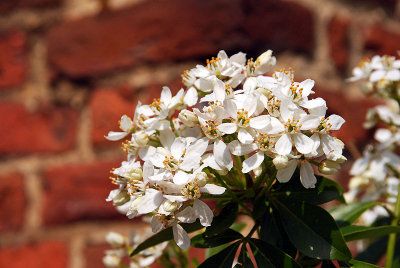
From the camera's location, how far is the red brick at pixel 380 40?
1.12 m

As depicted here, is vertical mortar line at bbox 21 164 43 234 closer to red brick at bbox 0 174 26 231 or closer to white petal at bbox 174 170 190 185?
red brick at bbox 0 174 26 231

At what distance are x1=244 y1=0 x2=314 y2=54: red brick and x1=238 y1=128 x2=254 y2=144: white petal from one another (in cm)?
59

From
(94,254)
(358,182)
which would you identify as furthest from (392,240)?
(94,254)

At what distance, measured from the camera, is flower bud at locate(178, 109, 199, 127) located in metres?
0.43

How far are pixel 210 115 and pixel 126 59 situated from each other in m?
0.64

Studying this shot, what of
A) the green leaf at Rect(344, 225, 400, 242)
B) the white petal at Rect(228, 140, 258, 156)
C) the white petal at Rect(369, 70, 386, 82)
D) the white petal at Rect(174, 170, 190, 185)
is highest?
the white petal at Rect(228, 140, 258, 156)

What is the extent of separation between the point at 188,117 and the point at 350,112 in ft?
2.40

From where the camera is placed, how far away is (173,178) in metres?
0.41

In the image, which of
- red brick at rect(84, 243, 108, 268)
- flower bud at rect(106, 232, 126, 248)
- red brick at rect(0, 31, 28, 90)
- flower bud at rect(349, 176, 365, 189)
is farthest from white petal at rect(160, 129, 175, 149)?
red brick at rect(0, 31, 28, 90)

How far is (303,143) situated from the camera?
0.41 m

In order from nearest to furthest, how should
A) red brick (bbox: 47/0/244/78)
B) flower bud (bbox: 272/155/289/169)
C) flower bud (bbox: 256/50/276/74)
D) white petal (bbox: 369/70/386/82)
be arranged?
flower bud (bbox: 272/155/289/169) → flower bud (bbox: 256/50/276/74) → white petal (bbox: 369/70/386/82) → red brick (bbox: 47/0/244/78)

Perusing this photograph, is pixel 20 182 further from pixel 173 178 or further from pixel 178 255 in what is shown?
pixel 173 178

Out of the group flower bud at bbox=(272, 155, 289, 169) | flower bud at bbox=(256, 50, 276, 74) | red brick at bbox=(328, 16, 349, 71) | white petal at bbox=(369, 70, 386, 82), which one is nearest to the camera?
flower bud at bbox=(272, 155, 289, 169)

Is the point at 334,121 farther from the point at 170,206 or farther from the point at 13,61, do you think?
the point at 13,61
